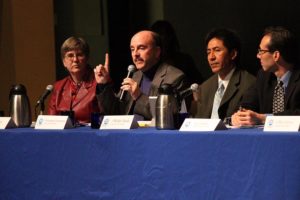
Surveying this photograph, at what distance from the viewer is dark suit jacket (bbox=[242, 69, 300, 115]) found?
11.7 ft

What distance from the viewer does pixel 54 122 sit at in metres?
3.48

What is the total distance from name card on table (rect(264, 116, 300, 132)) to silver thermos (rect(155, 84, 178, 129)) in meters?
0.49

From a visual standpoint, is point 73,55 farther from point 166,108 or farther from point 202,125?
point 202,125

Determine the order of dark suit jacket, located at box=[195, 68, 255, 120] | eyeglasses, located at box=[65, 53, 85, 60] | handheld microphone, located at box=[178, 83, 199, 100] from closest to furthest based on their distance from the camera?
handheld microphone, located at box=[178, 83, 199, 100] < dark suit jacket, located at box=[195, 68, 255, 120] < eyeglasses, located at box=[65, 53, 85, 60]

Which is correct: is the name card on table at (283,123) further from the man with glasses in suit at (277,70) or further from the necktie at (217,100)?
the necktie at (217,100)

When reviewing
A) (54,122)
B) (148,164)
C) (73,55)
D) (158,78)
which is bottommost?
(148,164)

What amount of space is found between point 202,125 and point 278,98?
80 centimetres

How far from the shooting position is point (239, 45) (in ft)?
13.6

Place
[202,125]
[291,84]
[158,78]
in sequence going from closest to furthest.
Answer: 1. [202,125]
2. [291,84]
3. [158,78]

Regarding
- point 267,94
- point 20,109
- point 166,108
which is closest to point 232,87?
point 267,94

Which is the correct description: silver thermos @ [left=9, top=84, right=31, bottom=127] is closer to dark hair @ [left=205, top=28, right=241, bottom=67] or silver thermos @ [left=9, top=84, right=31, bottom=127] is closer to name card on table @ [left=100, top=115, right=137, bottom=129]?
name card on table @ [left=100, top=115, right=137, bottom=129]

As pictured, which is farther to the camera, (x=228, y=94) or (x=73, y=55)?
(x=73, y=55)

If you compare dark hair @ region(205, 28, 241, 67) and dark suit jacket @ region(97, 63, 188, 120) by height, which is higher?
dark hair @ region(205, 28, 241, 67)

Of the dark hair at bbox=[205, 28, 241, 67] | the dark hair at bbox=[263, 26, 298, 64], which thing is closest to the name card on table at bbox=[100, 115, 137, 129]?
the dark hair at bbox=[263, 26, 298, 64]
